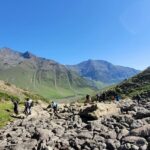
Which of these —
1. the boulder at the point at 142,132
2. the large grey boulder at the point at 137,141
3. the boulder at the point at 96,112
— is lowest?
the large grey boulder at the point at 137,141

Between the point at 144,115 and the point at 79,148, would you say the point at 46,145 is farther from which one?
the point at 144,115

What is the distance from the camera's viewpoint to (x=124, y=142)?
26.4 metres

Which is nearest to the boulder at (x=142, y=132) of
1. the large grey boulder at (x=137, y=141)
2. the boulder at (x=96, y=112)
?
the large grey boulder at (x=137, y=141)

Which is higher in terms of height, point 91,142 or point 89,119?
point 89,119

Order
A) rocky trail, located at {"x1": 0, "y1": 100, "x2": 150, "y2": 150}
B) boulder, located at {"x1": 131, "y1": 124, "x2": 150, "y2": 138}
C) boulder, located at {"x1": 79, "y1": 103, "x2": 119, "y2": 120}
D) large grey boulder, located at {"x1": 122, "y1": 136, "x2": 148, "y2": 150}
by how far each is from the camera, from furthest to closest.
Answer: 1. boulder, located at {"x1": 79, "y1": 103, "x2": 119, "y2": 120}
2. rocky trail, located at {"x1": 0, "y1": 100, "x2": 150, "y2": 150}
3. boulder, located at {"x1": 131, "y1": 124, "x2": 150, "y2": 138}
4. large grey boulder, located at {"x1": 122, "y1": 136, "x2": 148, "y2": 150}

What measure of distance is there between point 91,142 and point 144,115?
8229 millimetres

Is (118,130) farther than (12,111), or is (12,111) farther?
(12,111)

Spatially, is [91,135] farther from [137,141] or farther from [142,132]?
[137,141]

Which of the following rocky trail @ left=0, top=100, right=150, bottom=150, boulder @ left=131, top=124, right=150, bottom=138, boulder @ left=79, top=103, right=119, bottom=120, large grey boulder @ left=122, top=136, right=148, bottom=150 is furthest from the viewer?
boulder @ left=79, top=103, right=119, bottom=120

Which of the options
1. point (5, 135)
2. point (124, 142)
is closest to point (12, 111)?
point (5, 135)

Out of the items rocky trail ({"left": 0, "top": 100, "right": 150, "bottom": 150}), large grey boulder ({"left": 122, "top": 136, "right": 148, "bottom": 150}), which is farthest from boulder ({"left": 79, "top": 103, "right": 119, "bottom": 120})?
large grey boulder ({"left": 122, "top": 136, "right": 148, "bottom": 150})

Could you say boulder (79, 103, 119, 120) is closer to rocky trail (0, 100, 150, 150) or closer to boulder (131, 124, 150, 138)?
A: rocky trail (0, 100, 150, 150)

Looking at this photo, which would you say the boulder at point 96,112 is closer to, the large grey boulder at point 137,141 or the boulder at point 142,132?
the boulder at point 142,132

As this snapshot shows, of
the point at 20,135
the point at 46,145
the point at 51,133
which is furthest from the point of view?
the point at 20,135
